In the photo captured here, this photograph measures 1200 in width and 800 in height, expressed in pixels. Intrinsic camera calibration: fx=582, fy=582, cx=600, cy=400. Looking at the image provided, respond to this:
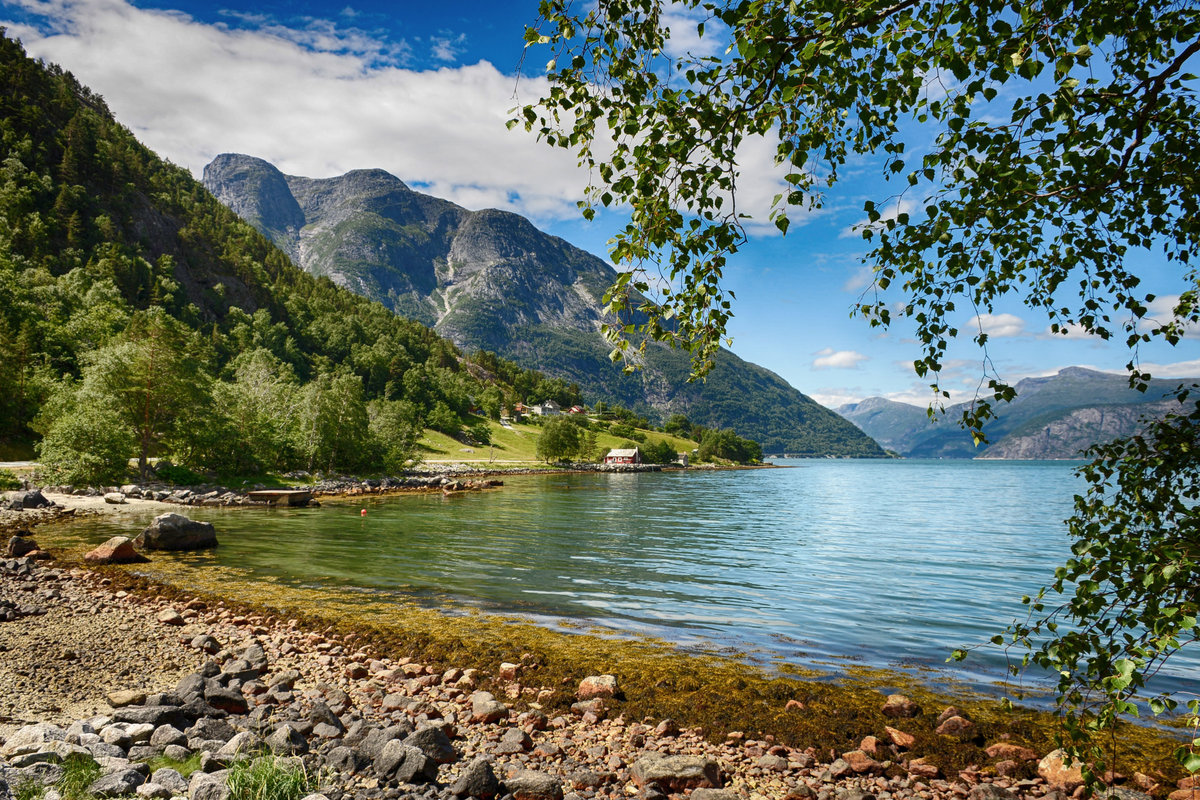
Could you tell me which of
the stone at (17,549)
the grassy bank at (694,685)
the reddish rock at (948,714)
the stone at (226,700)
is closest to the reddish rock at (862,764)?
the grassy bank at (694,685)

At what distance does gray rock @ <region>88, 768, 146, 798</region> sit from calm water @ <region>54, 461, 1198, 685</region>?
36.1 ft

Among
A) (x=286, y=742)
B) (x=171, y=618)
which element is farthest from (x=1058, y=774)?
(x=171, y=618)

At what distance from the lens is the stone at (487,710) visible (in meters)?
9.54

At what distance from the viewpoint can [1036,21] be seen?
159 inches

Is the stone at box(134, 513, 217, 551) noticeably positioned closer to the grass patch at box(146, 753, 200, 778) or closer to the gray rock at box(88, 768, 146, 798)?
the grass patch at box(146, 753, 200, 778)

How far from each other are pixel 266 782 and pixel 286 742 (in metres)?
1.44

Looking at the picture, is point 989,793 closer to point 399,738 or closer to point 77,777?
point 399,738

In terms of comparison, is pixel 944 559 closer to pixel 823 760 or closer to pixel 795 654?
pixel 795 654

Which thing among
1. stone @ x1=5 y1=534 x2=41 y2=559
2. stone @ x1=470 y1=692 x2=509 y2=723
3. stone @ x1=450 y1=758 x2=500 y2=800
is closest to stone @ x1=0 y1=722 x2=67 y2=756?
stone @ x1=450 y1=758 x2=500 y2=800

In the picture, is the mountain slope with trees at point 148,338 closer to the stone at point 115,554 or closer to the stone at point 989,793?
A: the stone at point 115,554

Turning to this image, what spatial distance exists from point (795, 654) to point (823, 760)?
5754 mm

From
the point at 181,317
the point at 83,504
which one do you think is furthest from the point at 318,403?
the point at 181,317

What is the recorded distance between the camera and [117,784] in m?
6.27

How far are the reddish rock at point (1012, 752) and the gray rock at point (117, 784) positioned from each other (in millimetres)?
11324
